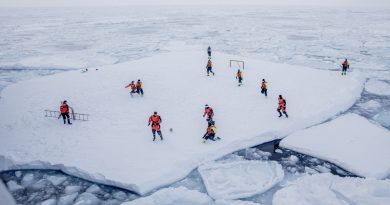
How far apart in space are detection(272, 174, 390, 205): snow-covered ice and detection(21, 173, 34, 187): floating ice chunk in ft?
22.9

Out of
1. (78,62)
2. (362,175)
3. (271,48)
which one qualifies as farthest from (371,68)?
(78,62)

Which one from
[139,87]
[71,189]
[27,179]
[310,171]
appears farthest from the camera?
[139,87]

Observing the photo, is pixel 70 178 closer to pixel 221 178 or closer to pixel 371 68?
pixel 221 178

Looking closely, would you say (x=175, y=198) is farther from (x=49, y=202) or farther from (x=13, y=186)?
(x=13, y=186)

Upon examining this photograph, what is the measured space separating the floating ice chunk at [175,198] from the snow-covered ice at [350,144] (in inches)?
159

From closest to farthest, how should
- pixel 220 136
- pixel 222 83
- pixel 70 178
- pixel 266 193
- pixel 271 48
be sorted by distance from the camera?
pixel 266 193
pixel 70 178
pixel 220 136
pixel 222 83
pixel 271 48

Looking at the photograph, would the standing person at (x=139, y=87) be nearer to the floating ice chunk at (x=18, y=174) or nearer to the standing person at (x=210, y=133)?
the standing person at (x=210, y=133)

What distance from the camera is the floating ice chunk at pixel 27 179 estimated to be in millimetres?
8648

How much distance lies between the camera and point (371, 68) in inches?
805

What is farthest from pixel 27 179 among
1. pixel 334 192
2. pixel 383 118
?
pixel 383 118

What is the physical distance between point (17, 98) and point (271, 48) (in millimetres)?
21864

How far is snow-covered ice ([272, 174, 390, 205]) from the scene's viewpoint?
751cm

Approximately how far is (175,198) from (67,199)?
290cm

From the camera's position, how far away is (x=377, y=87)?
16328 millimetres
